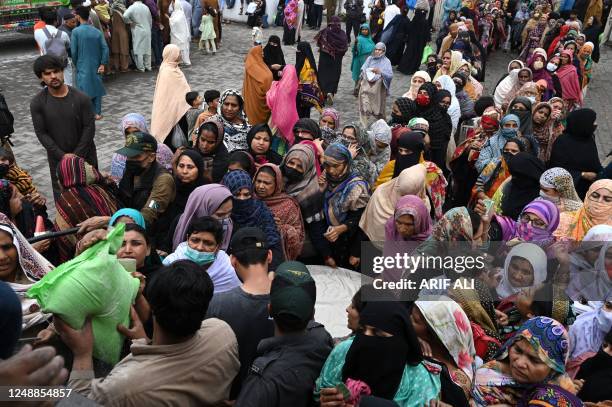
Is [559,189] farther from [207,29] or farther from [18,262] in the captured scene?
[207,29]

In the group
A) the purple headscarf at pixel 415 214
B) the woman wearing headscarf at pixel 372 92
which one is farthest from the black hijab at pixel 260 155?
the woman wearing headscarf at pixel 372 92

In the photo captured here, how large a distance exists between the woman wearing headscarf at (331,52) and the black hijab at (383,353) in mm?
8485

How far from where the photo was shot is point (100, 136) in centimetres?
798

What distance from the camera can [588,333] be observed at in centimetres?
307

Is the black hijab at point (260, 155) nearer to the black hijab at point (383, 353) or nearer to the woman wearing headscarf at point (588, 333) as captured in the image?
the woman wearing headscarf at point (588, 333)

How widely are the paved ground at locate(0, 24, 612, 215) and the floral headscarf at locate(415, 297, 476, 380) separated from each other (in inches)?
199

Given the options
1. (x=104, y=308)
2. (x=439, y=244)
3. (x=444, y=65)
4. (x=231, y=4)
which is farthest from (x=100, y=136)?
(x=231, y=4)

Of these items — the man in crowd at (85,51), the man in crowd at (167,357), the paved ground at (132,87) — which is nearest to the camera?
the man in crowd at (167,357)

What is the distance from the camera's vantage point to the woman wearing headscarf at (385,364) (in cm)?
216

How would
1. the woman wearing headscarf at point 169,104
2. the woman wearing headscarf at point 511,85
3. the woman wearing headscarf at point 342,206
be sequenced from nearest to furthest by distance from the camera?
the woman wearing headscarf at point 342,206 → the woman wearing headscarf at point 169,104 → the woman wearing headscarf at point 511,85

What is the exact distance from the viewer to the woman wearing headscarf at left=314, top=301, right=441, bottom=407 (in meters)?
2.16

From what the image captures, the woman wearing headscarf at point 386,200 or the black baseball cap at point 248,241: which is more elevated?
the black baseball cap at point 248,241

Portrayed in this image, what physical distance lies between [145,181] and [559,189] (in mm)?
3177

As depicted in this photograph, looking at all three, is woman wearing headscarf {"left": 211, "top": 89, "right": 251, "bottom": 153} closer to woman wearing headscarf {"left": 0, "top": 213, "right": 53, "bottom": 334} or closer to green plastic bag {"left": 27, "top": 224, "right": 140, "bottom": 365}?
woman wearing headscarf {"left": 0, "top": 213, "right": 53, "bottom": 334}
